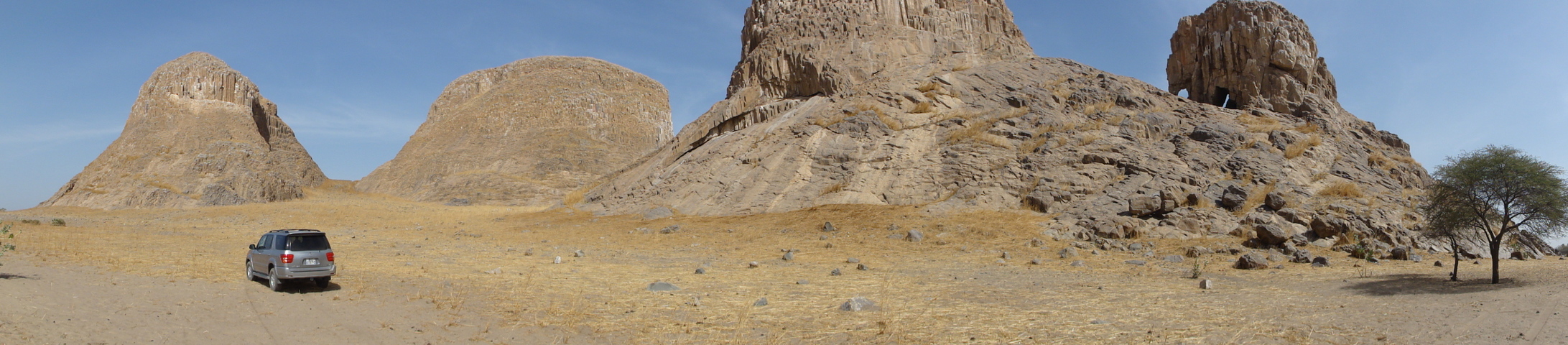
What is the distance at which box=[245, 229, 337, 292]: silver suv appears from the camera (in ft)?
31.6

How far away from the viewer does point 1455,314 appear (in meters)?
7.87

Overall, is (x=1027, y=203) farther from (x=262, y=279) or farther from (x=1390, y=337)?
(x=262, y=279)

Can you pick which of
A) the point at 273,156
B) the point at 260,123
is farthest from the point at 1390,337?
the point at 260,123

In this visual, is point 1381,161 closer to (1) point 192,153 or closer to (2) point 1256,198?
(2) point 1256,198

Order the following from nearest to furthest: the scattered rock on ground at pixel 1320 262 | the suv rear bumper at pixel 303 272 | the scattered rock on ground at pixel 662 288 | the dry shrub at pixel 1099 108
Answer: the suv rear bumper at pixel 303 272
the scattered rock on ground at pixel 662 288
the scattered rock on ground at pixel 1320 262
the dry shrub at pixel 1099 108

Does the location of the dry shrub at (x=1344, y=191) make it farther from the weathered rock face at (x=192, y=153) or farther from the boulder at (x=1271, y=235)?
the weathered rock face at (x=192, y=153)

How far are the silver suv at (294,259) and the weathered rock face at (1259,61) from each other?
2741 cm

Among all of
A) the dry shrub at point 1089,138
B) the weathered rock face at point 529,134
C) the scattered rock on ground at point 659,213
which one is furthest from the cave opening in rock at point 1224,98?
the weathered rock face at point 529,134

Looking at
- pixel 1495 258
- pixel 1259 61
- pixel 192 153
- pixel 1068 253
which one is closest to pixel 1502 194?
pixel 1495 258

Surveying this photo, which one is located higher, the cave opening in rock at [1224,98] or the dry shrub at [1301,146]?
the cave opening in rock at [1224,98]

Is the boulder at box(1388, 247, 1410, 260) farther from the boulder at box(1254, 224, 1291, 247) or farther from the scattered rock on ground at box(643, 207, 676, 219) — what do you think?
the scattered rock on ground at box(643, 207, 676, 219)

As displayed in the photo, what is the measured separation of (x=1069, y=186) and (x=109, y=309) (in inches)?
756

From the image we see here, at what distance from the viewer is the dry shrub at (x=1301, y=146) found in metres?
21.4

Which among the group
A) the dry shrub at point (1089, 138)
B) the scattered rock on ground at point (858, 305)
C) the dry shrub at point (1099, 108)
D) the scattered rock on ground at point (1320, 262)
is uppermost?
the dry shrub at point (1099, 108)
